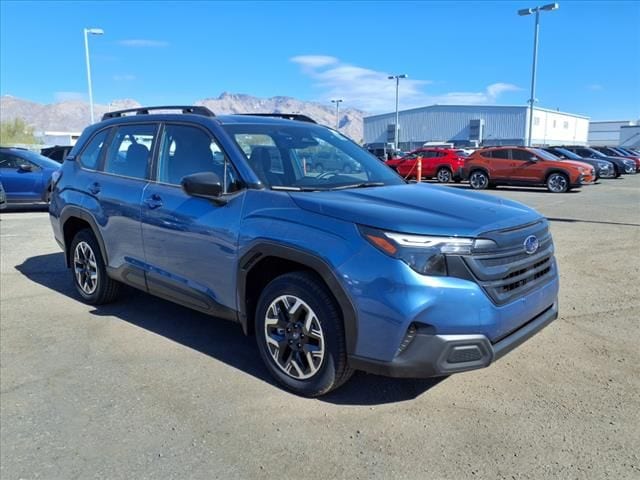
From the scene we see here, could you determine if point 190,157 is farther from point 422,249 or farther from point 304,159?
point 422,249

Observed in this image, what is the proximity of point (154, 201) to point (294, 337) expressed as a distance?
5.69 feet

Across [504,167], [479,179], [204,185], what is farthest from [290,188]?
[479,179]

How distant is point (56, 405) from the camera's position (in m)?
3.37

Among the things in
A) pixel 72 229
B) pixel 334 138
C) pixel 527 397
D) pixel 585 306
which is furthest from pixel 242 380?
pixel 585 306

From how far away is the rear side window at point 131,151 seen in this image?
450 centimetres

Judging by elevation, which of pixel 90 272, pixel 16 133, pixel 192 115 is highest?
pixel 16 133

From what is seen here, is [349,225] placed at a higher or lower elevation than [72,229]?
higher

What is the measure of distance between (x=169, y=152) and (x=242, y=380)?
196 cm

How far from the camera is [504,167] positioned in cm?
2025

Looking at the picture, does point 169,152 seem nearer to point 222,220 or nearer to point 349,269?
point 222,220

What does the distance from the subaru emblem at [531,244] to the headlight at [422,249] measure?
1.82 feet

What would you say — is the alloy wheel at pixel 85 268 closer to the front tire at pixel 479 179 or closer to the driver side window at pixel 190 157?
the driver side window at pixel 190 157

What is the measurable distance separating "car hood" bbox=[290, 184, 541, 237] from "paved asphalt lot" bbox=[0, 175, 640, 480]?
115 cm

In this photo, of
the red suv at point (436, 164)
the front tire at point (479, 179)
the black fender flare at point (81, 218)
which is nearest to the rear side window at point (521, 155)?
the front tire at point (479, 179)
